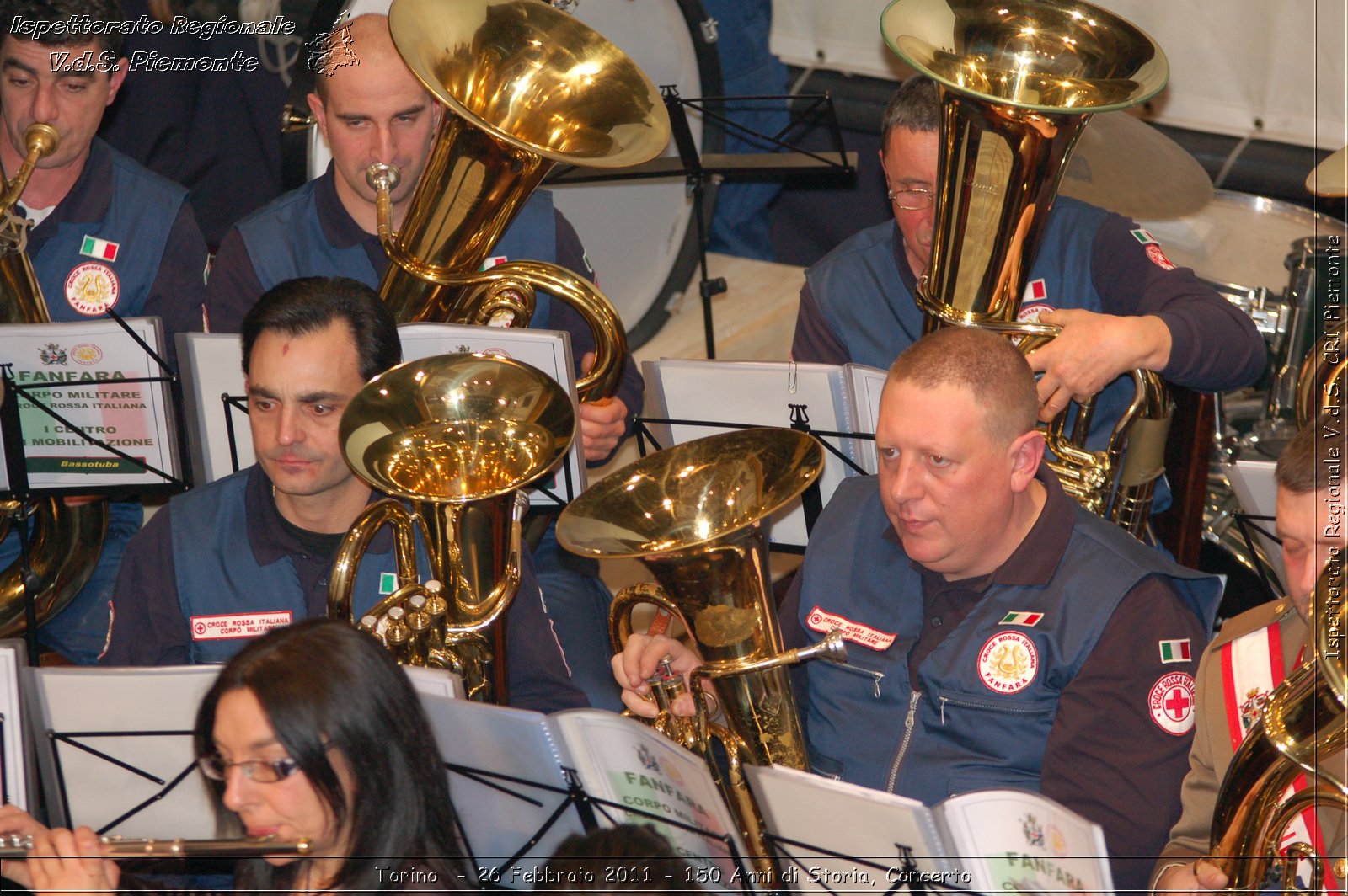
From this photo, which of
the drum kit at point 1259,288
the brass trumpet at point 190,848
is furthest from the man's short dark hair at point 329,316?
the drum kit at point 1259,288

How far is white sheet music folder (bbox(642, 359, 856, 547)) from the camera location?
9.62ft

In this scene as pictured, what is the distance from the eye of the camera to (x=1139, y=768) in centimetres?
232

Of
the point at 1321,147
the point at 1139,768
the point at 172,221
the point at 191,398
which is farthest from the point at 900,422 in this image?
the point at 1321,147

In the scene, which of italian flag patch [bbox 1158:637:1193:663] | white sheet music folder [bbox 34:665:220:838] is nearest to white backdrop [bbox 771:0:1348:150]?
italian flag patch [bbox 1158:637:1193:663]

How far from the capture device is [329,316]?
9.18 ft

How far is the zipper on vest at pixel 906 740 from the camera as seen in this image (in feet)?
8.27

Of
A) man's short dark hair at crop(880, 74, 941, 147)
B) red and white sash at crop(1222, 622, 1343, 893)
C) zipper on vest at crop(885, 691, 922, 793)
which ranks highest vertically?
man's short dark hair at crop(880, 74, 941, 147)

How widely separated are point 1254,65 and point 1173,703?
131 inches

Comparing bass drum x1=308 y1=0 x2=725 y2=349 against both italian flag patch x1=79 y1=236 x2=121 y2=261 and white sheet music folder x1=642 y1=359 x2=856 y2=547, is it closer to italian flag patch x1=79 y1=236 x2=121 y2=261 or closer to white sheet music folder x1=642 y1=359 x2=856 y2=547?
italian flag patch x1=79 y1=236 x2=121 y2=261

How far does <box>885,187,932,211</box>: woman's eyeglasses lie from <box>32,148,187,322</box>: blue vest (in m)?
1.80

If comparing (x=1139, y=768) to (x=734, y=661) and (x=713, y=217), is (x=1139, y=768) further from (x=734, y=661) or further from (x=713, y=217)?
(x=713, y=217)

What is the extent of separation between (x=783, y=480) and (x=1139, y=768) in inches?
28.5

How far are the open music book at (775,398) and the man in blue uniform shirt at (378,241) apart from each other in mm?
202

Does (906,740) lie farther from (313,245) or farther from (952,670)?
(313,245)
